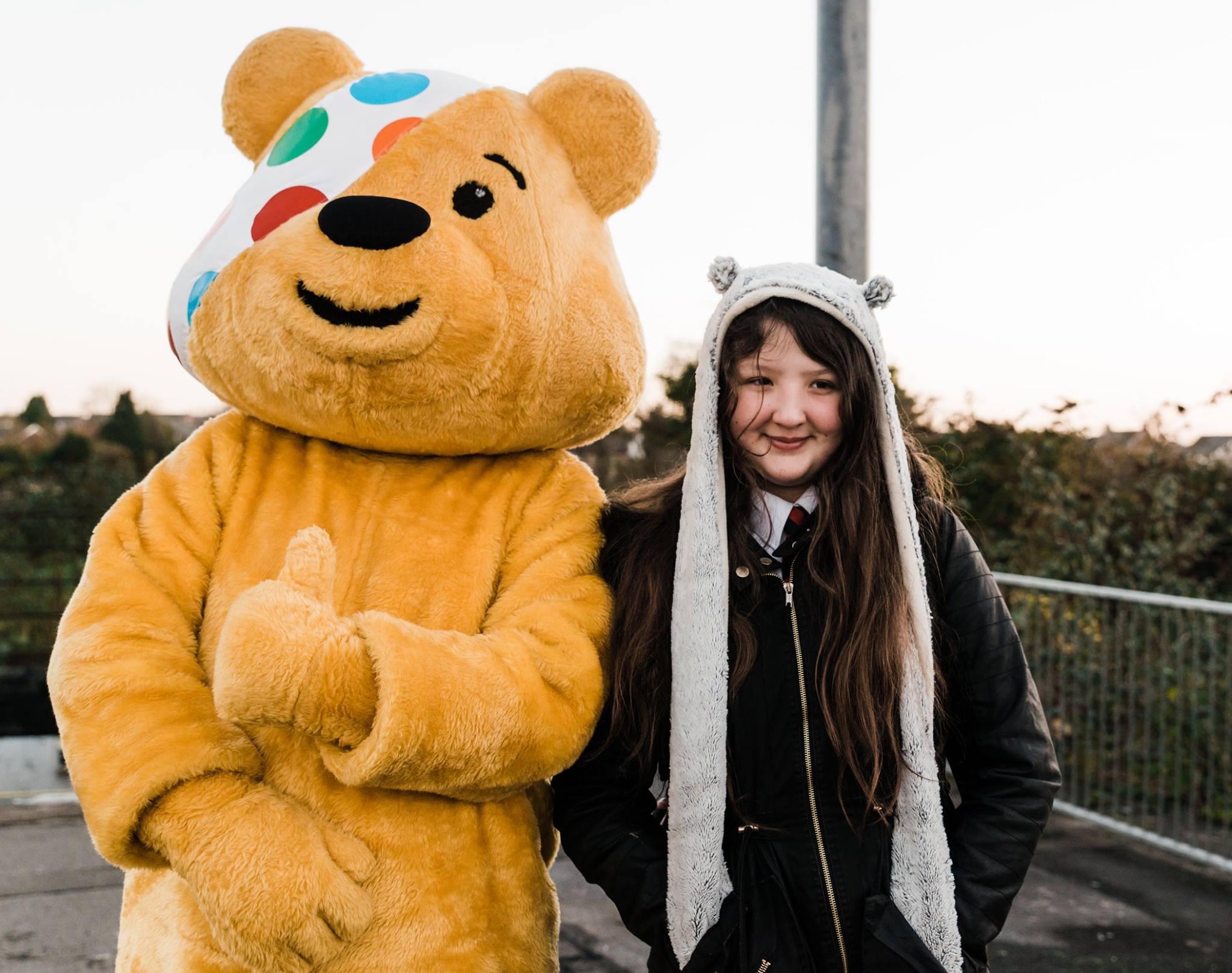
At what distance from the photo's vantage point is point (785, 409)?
2225mm

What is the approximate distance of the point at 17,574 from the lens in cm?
821

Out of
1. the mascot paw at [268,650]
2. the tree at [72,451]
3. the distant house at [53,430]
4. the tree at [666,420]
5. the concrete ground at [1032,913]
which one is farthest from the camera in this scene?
the distant house at [53,430]

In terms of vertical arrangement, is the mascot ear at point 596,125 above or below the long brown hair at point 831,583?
above

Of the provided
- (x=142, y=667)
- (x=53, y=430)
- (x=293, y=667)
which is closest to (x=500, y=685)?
(x=293, y=667)

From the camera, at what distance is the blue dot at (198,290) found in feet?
7.17

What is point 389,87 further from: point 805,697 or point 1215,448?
point 1215,448

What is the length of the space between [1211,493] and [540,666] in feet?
20.5

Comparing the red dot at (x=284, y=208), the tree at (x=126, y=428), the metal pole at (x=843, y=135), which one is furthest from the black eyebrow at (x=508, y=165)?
the tree at (x=126, y=428)

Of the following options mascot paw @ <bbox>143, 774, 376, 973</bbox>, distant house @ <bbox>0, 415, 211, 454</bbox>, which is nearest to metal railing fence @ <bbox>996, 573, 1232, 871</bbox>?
mascot paw @ <bbox>143, 774, 376, 973</bbox>

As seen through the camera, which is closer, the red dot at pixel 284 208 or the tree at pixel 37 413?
the red dot at pixel 284 208

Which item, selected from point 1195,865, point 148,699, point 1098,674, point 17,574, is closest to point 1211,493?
point 1098,674

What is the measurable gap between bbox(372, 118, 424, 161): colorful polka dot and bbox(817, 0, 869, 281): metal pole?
6.51ft

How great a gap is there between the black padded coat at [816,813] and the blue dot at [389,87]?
1.21 m

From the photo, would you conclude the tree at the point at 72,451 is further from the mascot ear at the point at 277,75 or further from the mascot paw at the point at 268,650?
the mascot paw at the point at 268,650
